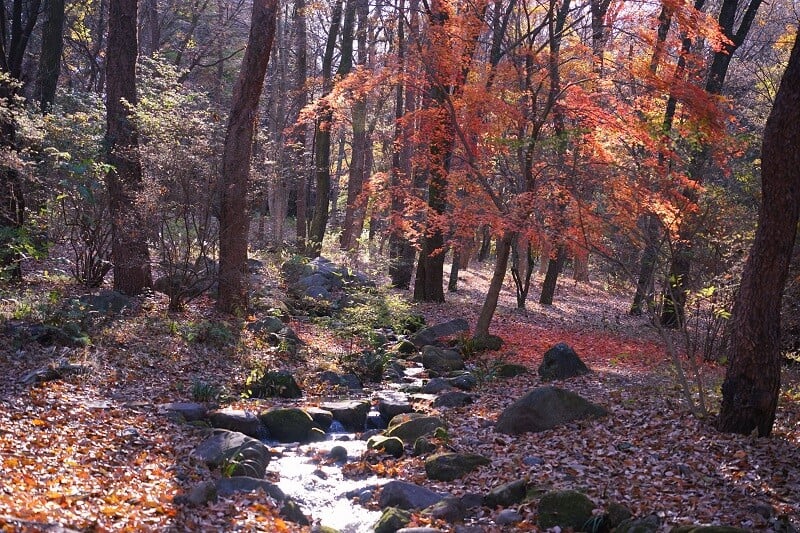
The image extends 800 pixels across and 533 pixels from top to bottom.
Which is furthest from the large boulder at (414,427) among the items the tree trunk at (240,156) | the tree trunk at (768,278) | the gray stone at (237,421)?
the tree trunk at (240,156)

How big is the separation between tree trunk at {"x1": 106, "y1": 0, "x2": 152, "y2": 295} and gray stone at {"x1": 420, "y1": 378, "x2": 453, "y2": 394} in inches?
219

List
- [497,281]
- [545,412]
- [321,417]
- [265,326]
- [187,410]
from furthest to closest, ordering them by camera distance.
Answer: [497,281] < [265,326] < [321,417] < [545,412] < [187,410]

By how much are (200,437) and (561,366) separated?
21.3 ft

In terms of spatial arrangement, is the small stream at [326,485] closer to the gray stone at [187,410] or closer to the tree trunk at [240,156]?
the gray stone at [187,410]

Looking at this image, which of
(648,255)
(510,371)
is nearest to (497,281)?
(510,371)

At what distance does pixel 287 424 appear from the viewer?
9648mm

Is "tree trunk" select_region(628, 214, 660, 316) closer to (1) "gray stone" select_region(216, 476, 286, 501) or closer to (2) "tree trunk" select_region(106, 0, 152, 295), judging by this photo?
(1) "gray stone" select_region(216, 476, 286, 501)

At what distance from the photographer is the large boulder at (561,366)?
40.5ft

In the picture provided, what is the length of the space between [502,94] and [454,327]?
5.31 m

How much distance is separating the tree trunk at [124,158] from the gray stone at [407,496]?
7121 millimetres

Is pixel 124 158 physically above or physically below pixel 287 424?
above

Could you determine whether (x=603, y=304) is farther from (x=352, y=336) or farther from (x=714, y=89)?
(x=352, y=336)

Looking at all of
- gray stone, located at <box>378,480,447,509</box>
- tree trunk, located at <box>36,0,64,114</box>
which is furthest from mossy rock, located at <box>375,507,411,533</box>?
tree trunk, located at <box>36,0,64,114</box>

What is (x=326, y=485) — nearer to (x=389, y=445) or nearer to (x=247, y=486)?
(x=247, y=486)
